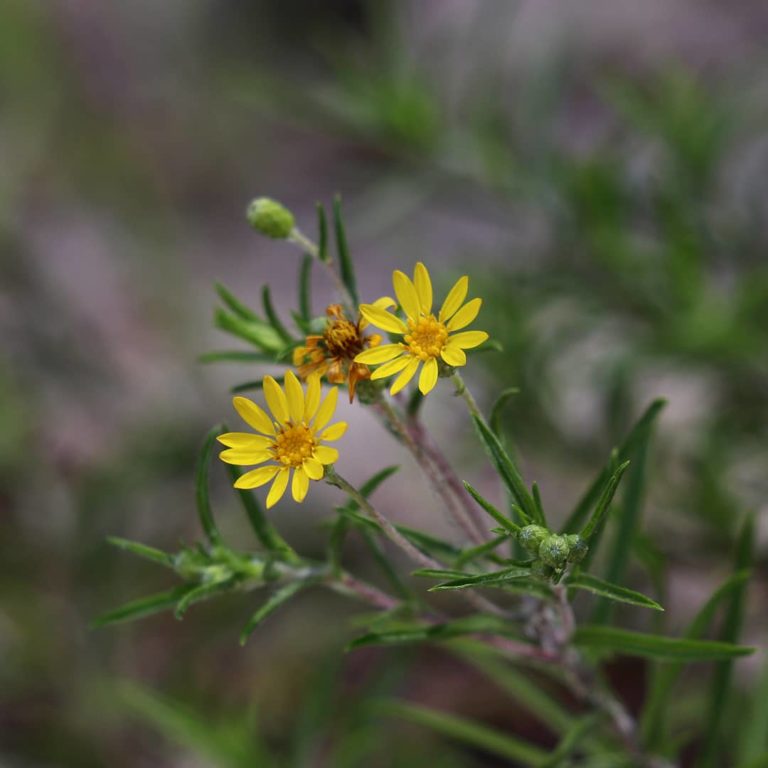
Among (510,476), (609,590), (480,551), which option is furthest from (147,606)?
(609,590)

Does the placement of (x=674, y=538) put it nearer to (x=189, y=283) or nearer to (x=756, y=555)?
(x=756, y=555)

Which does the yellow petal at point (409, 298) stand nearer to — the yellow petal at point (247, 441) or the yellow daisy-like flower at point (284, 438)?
the yellow daisy-like flower at point (284, 438)

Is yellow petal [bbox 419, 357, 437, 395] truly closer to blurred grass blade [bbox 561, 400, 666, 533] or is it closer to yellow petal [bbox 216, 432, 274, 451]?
yellow petal [bbox 216, 432, 274, 451]

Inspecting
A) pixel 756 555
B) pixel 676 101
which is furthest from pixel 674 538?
pixel 676 101

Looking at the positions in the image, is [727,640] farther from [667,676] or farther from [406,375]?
[406,375]

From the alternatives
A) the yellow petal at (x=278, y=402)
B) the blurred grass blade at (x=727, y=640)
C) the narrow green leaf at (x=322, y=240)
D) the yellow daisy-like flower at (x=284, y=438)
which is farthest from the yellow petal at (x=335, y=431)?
the blurred grass blade at (x=727, y=640)
